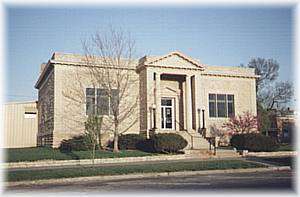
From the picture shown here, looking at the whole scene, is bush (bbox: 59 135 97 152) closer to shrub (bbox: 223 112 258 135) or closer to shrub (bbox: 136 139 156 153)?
shrub (bbox: 136 139 156 153)

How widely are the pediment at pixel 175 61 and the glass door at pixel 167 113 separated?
10.3 ft

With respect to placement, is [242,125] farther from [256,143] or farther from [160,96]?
[160,96]

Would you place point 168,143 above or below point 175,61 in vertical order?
below

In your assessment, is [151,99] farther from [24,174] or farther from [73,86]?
[24,174]

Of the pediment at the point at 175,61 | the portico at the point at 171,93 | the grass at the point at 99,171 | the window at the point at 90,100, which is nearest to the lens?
the grass at the point at 99,171

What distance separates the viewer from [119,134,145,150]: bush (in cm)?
2423

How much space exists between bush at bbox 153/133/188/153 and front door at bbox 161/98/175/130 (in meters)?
6.29

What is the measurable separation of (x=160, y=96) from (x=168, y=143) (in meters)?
6.50

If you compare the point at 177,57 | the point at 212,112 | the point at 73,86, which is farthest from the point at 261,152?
the point at 73,86

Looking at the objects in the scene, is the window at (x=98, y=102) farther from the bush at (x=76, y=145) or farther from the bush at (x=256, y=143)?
the bush at (x=256, y=143)

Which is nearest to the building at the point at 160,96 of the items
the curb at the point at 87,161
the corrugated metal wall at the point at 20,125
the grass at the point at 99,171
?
the corrugated metal wall at the point at 20,125

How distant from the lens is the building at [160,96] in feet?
83.6

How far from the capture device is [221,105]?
30141 mm

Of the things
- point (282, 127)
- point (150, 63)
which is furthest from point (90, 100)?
point (282, 127)
